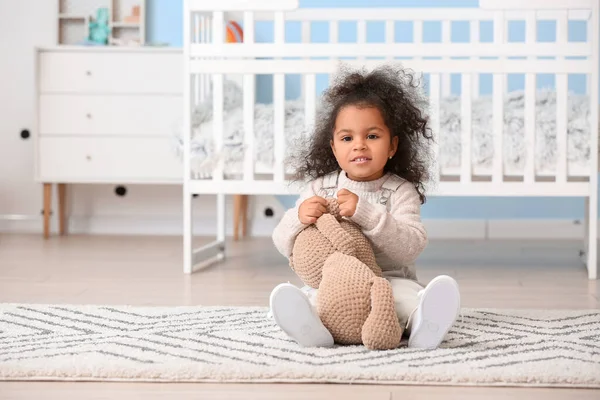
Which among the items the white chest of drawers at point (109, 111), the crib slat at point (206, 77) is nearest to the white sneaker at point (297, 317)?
the crib slat at point (206, 77)

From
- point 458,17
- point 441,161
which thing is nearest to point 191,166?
point 441,161

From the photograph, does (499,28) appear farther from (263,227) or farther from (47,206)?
(47,206)

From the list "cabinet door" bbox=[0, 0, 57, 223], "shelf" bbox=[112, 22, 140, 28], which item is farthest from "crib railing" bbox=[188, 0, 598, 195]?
"cabinet door" bbox=[0, 0, 57, 223]

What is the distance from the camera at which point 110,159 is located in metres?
3.33

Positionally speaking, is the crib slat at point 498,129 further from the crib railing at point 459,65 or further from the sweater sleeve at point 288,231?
the sweater sleeve at point 288,231

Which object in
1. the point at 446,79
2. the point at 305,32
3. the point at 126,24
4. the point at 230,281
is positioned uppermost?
the point at 126,24

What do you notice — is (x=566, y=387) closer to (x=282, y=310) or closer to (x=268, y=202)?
(x=282, y=310)

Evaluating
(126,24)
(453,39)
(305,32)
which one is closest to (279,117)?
(305,32)

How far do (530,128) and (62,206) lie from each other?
205 centimetres

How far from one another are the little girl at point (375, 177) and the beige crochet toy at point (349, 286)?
0.08ft

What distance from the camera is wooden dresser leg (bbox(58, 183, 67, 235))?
3584 millimetres

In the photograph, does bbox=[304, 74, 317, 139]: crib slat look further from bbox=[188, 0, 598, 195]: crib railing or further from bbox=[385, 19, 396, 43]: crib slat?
bbox=[385, 19, 396, 43]: crib slat

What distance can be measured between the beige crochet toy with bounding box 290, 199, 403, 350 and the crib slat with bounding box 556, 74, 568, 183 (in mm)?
1026

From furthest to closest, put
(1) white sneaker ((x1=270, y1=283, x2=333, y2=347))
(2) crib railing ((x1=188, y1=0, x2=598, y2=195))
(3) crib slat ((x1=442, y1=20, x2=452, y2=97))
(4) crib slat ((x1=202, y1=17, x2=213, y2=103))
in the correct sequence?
1. (4) crib slat ((x1=202, y1=17, x2=213, y2=103))
2. (3) crib slat ((x1=442, y1=20, x2=452, y2=97))
3. (2) crib railing ((x1=188, y1=0, x2=598, y2=195))
4. (1) white sneaker ((x1=270, y1=283, x2=333, y2=347))
